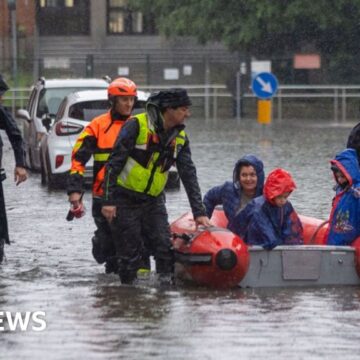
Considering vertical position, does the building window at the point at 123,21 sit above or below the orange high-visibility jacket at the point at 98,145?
below

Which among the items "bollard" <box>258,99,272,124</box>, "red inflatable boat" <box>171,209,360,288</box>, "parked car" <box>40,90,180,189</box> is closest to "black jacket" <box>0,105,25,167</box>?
"red inflatable boat" <box>171,209,360,288</box>

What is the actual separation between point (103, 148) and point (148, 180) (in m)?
0.90

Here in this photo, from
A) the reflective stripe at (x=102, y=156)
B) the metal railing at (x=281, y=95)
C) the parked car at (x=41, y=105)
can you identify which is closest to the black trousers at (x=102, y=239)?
the reflective stripe at (x=102, y=156)

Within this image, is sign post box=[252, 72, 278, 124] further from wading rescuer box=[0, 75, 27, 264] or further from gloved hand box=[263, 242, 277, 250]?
gloved hand box=[263, 242, 277, 250]

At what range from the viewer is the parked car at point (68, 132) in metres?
22.1

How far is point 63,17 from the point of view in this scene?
2564 inches

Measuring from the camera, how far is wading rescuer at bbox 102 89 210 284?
11.9 metres

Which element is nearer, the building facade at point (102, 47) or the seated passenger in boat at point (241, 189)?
the seated passenger in boat at point (241, 189)

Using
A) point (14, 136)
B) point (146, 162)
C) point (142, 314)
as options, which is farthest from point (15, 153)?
point (142, 314)

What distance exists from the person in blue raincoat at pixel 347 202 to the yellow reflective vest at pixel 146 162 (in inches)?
49.7

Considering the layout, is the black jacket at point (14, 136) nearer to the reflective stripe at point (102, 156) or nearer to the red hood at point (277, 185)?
the reflective stripe at point (102, 156)

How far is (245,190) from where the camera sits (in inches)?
506

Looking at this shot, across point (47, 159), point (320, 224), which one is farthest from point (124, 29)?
point (320, 224)

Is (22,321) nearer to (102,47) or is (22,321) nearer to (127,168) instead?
(127,168)
